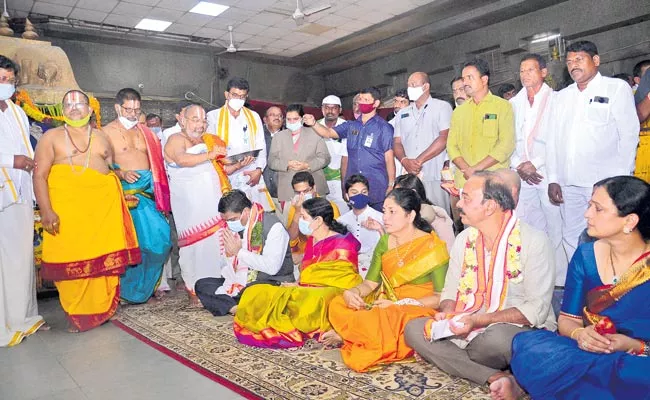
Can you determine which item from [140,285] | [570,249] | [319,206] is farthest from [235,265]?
[570,249]

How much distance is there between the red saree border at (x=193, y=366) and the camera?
2.38 m

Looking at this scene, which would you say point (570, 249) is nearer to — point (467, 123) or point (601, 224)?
point (467, 123)

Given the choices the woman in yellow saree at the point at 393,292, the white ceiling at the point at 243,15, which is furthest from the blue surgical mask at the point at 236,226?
the white ceiling at the point at 243,15

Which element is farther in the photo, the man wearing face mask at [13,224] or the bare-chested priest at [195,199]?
the bare-chested priest at [195,199]

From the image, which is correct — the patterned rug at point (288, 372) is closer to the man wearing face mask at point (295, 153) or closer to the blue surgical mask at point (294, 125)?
the man wearing face mask at point (295, 153)

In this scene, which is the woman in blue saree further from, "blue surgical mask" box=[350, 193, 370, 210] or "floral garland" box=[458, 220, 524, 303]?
"blue surgical mask" box=[350, 193, 370, 210]

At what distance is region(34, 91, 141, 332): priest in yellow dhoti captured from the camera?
3.63 meters

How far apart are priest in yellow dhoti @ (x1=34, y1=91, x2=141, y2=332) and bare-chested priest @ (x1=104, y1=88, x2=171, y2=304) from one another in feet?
1.46

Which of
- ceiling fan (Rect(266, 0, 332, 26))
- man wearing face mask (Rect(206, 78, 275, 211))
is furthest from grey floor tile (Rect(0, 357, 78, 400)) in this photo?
ceiling fan (Rect(266, 0, 332, 26))

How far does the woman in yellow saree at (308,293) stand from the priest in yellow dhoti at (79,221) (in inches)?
46.8

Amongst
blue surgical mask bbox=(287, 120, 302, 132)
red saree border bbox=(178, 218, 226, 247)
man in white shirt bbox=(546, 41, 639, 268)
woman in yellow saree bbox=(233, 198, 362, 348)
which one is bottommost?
woman in yellow saree bbox=(233, 198, 362, 348)

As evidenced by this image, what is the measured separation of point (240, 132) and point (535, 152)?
2.52 metres

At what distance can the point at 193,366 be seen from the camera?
2785 mm

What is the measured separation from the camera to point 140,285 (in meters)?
4.39
